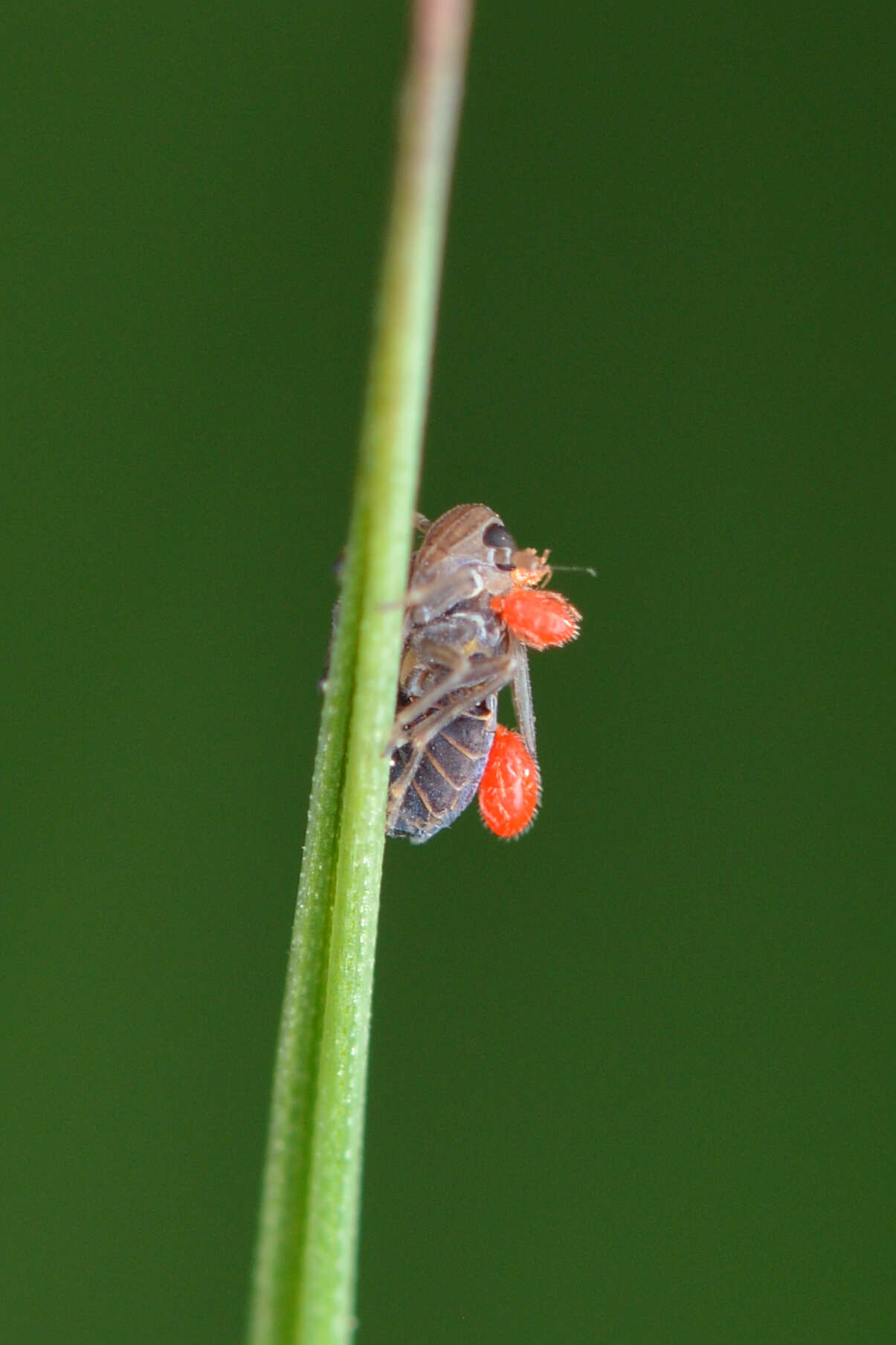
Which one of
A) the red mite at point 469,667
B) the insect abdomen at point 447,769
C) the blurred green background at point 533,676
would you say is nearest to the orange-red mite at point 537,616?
the red mite at point 469,667

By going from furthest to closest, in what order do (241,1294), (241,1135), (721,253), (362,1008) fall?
Result: (721,253), (241,1135), (241,1294), (362,1008)

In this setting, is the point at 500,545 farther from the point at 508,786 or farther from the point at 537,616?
the point at 508,786

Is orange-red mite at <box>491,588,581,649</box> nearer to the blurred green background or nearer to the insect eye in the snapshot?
the insect eye

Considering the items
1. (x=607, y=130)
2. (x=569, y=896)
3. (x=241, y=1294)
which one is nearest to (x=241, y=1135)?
(x=241, y=1294)

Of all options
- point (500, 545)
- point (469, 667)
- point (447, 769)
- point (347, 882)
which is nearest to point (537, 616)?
point (500, 545)

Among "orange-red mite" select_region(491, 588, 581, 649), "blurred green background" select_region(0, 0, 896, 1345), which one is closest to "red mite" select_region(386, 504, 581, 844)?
"orange-red mite" select_region(491, 588, 581, 649)

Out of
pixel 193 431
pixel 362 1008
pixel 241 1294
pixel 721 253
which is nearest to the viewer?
pixel 362 1008

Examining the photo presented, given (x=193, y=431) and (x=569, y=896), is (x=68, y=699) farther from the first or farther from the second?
(x=569, y=896)
